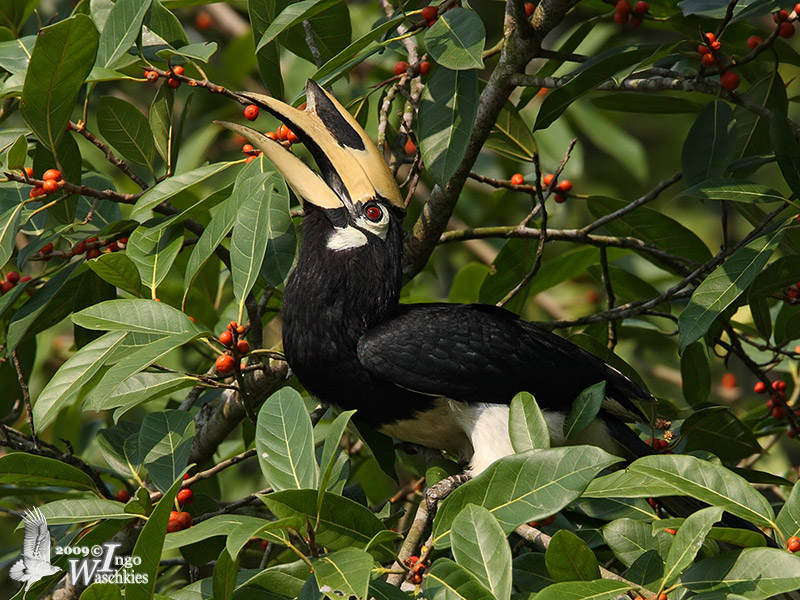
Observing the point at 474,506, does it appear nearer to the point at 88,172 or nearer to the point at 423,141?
the point at 423,141

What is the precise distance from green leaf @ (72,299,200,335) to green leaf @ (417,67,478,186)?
2.45 feet

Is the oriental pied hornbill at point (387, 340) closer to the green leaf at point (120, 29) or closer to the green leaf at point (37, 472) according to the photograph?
the green leaf at point (120, 29)

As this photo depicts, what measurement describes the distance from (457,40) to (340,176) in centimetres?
60

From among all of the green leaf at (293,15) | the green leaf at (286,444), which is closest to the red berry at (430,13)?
the green leaf at (293,15)

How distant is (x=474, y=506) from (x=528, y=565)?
1.43 feet

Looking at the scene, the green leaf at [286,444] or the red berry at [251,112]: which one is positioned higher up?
the red berry at [251,112]

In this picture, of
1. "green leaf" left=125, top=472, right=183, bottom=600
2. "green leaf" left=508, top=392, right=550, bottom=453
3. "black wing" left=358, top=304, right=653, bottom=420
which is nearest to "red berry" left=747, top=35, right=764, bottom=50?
"black wing" left=358, top=304, right=653, bottom=420

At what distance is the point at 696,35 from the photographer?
295 cm

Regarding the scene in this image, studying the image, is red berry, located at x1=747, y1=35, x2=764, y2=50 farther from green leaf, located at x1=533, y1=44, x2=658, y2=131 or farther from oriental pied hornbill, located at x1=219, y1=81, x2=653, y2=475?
oriental pied hornbill, located at x1=219, y1=81, x2=653, y2=475

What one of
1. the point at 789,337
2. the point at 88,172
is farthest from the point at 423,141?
the point at 789,337

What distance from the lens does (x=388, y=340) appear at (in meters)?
2.58

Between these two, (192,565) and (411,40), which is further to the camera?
(411,40)

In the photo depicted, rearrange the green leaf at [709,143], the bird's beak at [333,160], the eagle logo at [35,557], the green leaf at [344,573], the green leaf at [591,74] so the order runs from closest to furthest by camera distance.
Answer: the green leaf at [344,573] → the eagle logo at [35,557] → the green leaf at [591,74] → the bird's beak at [333,160] → the green leaf at [709,143]

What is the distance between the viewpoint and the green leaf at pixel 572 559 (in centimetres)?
179
